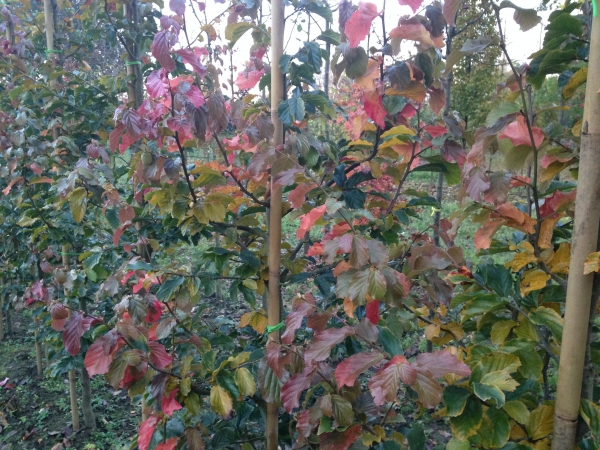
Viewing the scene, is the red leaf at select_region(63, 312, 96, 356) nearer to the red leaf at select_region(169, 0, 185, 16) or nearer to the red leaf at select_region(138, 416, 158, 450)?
the red leaf at select_region(138, 416, 158, 450)

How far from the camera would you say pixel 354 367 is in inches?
32.0

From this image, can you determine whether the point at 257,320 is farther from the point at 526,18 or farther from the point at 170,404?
the point at 526,18

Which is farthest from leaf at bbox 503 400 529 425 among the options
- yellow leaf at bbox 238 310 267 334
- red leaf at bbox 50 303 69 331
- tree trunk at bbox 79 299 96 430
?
tree trunk at bbox 79 299 96 430

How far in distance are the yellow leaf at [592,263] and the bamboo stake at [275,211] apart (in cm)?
71

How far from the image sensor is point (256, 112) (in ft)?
4.33

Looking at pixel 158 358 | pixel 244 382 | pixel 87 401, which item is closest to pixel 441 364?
pixel 244 382

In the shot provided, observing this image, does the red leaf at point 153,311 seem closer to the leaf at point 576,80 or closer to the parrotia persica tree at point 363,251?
the parrotia persica tree at point 363,251

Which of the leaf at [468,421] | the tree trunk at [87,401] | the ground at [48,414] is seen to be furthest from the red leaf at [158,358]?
the tree trunk at [87,401]

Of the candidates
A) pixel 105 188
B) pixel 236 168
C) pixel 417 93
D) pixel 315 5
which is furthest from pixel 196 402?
Result: pixel 315 5

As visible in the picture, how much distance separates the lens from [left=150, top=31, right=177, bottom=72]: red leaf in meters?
1.08

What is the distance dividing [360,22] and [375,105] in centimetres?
19

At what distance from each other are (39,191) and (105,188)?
1.30 meters

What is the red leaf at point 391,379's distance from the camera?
0.73 meters

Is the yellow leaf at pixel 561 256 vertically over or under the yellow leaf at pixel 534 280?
over
